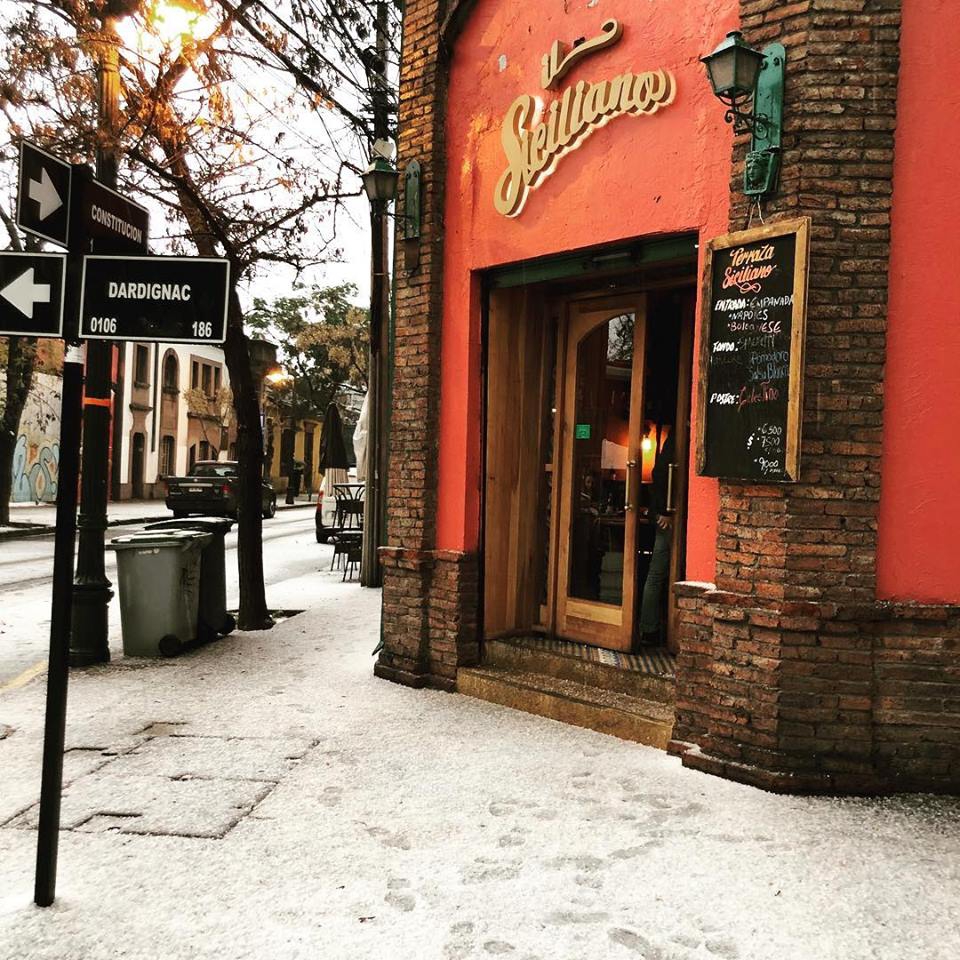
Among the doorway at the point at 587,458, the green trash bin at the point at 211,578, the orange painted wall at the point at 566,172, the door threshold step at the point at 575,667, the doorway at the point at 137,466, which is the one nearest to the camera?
the orange painted wall at the point at 566,172

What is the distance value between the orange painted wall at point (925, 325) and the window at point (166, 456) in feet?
121

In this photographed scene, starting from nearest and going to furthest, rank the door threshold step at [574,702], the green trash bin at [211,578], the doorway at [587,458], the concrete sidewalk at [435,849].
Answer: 1. the concrete sidewalk at [435,849]
2. the door threshold step at [574,702]
3. the doorway at [587,458]
4. the green trash bin at [211,578]

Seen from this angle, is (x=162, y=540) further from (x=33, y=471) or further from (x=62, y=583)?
(x=33, y=471)

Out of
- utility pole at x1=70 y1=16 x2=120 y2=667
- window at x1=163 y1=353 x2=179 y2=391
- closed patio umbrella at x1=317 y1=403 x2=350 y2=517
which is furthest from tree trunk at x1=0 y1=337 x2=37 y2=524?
window at x1=163 y1=353 x2=179 y2=391

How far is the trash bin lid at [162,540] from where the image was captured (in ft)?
24.1

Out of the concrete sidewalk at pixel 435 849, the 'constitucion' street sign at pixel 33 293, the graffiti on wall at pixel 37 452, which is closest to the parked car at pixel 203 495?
the graffiti on wall at pixel 37 452

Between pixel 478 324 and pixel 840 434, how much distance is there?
3.02 m

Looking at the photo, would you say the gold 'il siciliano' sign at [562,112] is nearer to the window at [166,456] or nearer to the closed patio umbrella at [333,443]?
the closed patio umbrella at [333,443]

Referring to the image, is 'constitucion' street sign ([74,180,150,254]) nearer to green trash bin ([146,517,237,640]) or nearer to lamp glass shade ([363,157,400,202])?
lamp glass shade ([363,157,400,202])

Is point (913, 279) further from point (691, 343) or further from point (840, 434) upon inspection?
point (691, 343)

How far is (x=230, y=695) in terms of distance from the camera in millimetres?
6488

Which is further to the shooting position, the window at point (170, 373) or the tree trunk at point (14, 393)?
the window at point (170, 373)

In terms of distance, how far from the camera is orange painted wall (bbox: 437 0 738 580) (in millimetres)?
5258

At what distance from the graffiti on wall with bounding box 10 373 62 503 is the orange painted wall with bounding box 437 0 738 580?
2689cm
